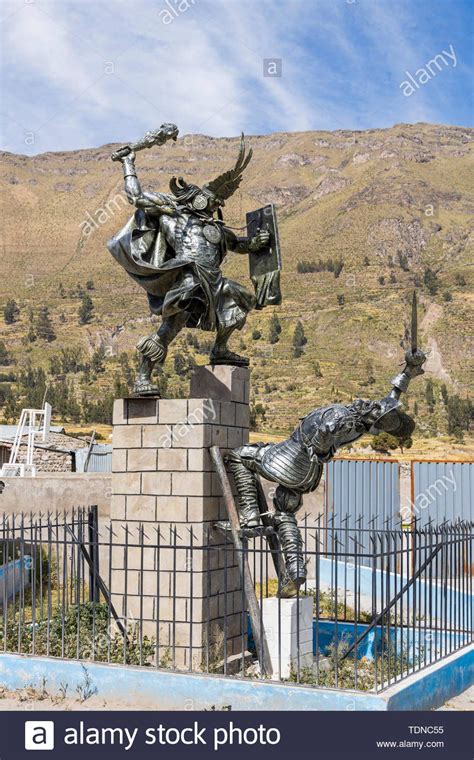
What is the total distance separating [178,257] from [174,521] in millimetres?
2655

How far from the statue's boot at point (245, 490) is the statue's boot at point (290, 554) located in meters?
0.23

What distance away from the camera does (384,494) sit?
16.0 metres

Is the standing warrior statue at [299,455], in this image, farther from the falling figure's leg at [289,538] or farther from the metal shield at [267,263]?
the metal shield at [267,263]

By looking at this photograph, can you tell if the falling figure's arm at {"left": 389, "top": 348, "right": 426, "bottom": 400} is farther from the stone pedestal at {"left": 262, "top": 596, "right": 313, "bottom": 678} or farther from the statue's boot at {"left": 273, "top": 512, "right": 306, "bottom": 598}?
the stone pedestal at {"left": 262, "top": 596, "right": 313, "bottom": 678}

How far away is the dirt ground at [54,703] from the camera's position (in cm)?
762

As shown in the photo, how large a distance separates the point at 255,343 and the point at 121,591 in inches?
2221

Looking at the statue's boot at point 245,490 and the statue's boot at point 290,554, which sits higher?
the statue's boot at point 245,490

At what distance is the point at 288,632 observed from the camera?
803cm

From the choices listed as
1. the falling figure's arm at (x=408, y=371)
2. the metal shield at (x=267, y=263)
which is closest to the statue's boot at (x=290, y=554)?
the falling figure's arm at (x=408, y=371)

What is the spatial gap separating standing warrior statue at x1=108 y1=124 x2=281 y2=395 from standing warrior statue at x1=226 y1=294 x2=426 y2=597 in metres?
1.29

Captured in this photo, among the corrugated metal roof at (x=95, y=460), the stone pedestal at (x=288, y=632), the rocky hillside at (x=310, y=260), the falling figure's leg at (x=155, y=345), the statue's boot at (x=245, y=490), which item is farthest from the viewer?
the rocky hillside at (x=310, y=260)

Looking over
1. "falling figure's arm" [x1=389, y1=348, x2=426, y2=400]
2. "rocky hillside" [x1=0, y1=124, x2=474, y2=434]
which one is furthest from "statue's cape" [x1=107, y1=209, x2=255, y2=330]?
"rocky hillside" [x1=0, y1=124, x2=474, y2=434]

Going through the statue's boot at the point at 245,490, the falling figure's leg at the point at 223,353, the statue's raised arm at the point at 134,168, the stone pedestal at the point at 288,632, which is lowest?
the stone pedestal at the point at 288,632

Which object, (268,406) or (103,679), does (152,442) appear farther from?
(268,406)
